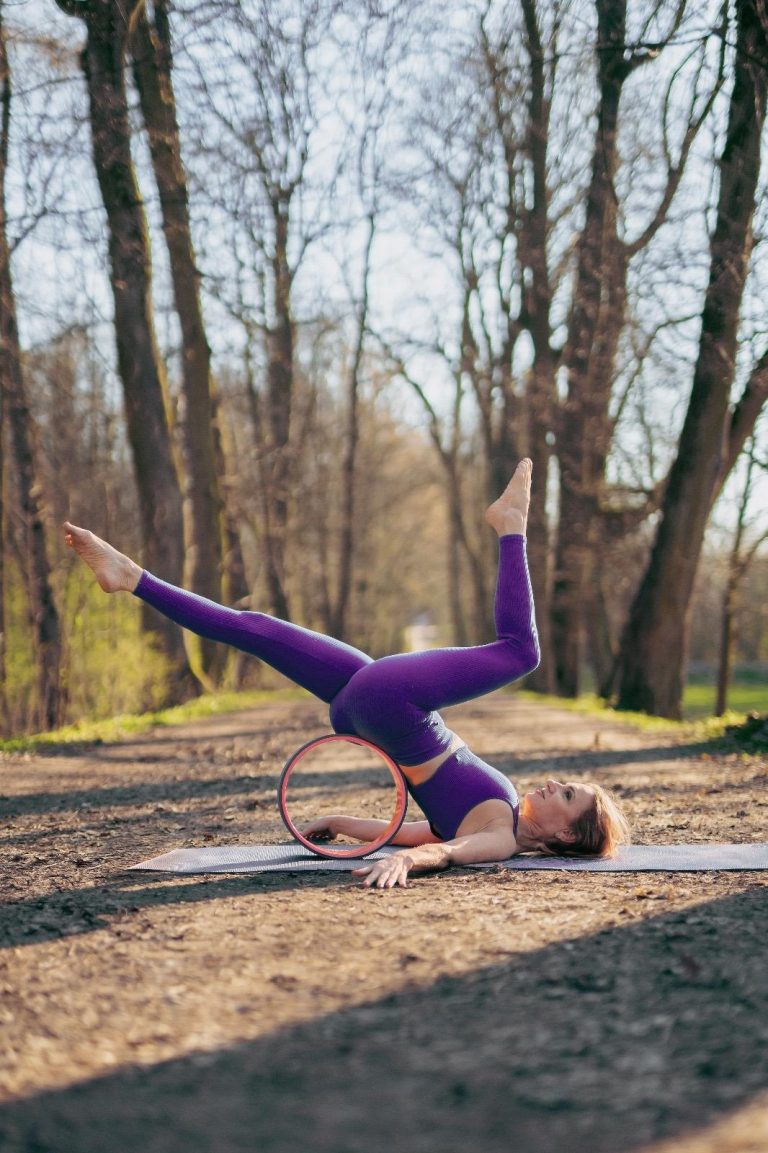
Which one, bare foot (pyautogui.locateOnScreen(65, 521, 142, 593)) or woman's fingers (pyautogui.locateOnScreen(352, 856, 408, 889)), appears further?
bare foot (pyautogui.locateOnScreen(65, 521, 142, 593))

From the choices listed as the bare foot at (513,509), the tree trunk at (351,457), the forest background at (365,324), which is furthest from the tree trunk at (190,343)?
the bare foot at (513,509)

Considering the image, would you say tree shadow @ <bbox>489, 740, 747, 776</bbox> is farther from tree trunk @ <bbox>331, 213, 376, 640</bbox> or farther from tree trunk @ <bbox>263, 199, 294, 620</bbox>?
tree trunk @ <bbox>331, 213, 376, 640</bbox>

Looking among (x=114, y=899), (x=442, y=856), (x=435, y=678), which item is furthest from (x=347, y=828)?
(x=114, y=899)

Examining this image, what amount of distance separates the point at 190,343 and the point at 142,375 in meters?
3.36

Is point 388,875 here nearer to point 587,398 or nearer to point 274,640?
point 274,640

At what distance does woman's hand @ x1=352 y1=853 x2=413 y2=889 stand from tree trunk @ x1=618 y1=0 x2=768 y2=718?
32.0 feet

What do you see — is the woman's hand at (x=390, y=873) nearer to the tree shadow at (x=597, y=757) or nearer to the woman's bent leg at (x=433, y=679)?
the woman's bent leg at (x=433, y=679)

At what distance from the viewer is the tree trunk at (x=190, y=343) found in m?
15.3

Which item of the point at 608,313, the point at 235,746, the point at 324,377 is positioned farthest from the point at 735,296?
the point at 324,377

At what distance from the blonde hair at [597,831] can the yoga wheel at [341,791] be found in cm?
79

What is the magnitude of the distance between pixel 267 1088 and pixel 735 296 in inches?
484

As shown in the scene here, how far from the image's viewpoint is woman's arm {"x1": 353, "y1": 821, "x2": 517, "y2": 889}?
16.0ft

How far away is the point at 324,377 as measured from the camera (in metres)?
36.6

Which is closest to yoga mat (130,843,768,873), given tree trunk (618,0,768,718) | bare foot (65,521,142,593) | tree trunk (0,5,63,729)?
bare foot (65,521,142,593)
